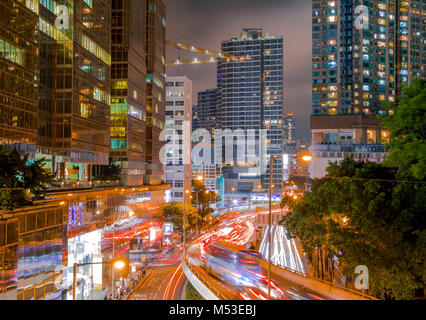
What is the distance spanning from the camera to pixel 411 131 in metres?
23.8

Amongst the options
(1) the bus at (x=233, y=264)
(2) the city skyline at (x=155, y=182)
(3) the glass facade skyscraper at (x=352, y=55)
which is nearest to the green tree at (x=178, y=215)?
(2) the city skyline at (x=155, y=182)

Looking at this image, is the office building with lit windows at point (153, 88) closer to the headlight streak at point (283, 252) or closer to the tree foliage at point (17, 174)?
the headlight streak at point (283, 252)

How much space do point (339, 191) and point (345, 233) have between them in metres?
2.91

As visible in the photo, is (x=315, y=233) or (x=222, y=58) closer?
(x=315, y=233)

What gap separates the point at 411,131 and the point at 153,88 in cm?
6016

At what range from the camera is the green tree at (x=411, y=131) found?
69.6ft

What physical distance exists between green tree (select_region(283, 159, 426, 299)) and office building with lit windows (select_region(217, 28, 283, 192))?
161644 mm

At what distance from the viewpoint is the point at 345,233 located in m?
23.9

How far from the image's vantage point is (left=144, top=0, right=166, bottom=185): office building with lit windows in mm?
76125

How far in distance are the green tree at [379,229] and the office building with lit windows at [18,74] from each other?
27.5m
